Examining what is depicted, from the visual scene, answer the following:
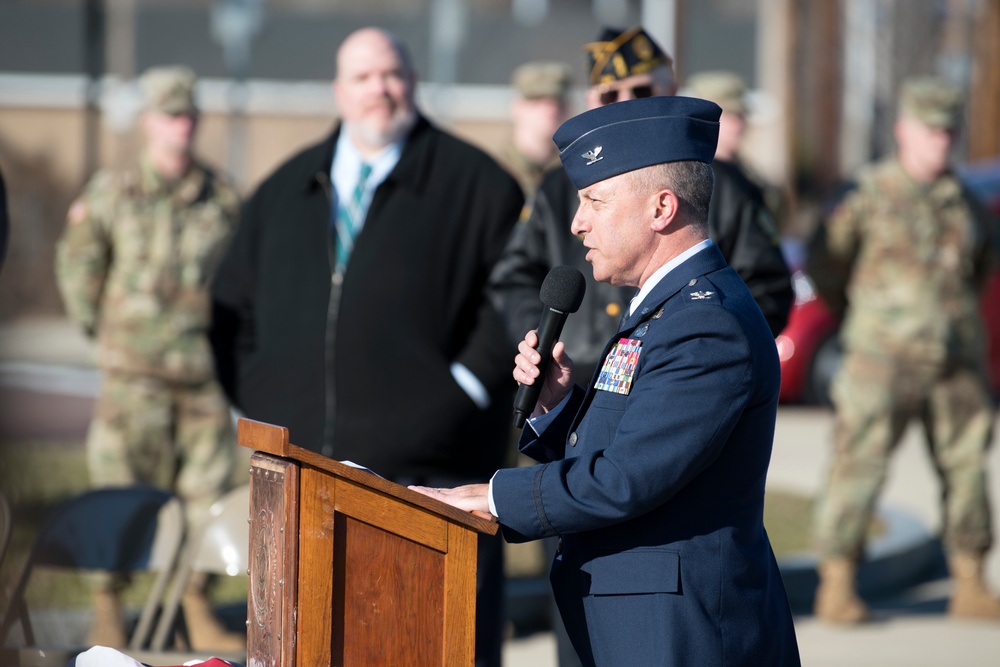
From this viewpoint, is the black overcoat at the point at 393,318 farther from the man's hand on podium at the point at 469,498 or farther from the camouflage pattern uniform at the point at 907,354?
the camouflage pattern uniform at the point at 907,354

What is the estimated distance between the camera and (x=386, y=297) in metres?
4.29

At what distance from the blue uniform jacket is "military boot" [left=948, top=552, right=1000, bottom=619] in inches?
153

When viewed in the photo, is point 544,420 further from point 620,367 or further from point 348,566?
point 348,566

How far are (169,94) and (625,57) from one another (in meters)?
2.88

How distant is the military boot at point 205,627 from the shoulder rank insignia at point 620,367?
299 cm

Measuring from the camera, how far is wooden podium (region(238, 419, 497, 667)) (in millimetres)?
2414

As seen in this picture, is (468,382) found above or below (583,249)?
below

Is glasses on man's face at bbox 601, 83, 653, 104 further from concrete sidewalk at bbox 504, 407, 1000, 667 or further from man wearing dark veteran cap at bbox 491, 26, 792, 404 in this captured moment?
concrete sidewalk at bbox 504, 407, 1000, 667

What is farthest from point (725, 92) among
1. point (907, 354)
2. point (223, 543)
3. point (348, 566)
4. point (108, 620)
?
point (348, 566)

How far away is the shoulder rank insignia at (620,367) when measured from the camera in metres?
2.62

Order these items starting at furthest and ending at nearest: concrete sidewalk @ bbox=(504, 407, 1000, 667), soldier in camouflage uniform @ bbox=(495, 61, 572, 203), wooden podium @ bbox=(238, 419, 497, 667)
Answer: soldier in camouflage uniform @ bbox=(495, 61, 572, 203)
concrete sidewalk @ bbox=(504, 407, 1000, 667)
wooden podium @ bbox=(238, 419, 497, 667)

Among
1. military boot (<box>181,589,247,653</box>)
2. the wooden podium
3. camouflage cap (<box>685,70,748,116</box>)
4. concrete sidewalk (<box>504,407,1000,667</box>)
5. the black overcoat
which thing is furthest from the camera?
camouflage cap (<box>685,70,748,116</box>)

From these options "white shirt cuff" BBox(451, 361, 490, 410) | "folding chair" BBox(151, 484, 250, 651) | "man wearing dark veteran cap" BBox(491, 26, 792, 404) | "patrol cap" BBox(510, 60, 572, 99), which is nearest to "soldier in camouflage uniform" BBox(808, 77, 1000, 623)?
"patrol cap" BBox(510, 60, 572, 99)

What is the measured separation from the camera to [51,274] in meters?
19.4
